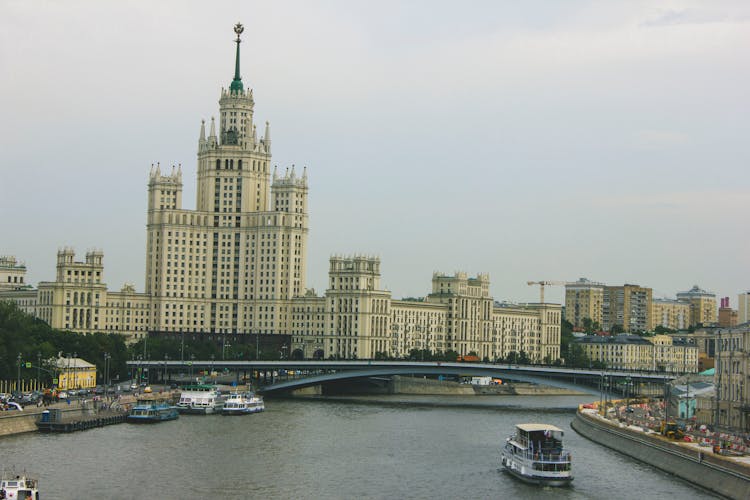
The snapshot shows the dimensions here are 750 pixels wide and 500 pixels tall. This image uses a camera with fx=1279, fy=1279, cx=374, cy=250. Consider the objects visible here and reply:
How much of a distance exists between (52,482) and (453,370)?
96.3 m

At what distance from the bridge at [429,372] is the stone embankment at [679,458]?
138 ft

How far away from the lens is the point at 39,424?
395 feet

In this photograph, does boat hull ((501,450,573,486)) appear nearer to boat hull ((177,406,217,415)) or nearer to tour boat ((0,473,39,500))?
tour boat ((0,473,39,500))

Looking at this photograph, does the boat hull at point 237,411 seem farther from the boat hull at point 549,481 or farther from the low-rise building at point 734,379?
the boat hull at point 549,481

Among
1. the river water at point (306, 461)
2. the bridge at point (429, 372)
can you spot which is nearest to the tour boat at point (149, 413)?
the river water at point (306, 461)

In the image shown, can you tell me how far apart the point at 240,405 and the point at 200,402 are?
17.2 ft

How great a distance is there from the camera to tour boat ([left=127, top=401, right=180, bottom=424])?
135 m

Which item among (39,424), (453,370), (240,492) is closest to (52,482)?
(240,492)

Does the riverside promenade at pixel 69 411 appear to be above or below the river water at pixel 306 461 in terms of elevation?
above

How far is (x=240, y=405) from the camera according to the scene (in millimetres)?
150625

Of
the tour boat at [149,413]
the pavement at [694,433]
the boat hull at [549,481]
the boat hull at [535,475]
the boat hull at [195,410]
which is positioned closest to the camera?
the pavement at [694,433]

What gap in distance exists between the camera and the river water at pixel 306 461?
299ft

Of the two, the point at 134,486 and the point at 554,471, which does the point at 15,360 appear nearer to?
the point at 134,486

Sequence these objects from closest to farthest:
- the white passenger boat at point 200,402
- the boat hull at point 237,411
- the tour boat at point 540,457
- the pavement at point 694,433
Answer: the pavement at point 694,433 < the tour boat at point 540,457 < the boat hull at point 237,411 < the white passenger boat at point 200,402
